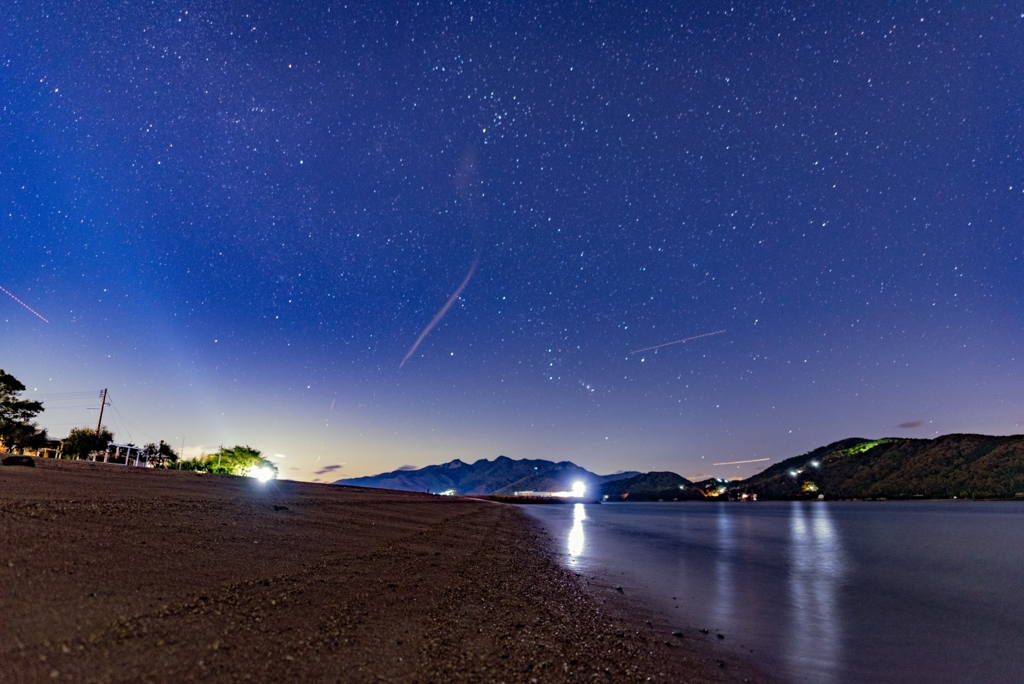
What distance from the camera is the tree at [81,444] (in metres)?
52.0

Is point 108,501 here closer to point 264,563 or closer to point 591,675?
point 264,563

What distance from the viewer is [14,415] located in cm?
4612

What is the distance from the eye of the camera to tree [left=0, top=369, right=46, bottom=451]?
45.1m

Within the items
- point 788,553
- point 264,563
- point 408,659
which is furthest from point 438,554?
point 788,553

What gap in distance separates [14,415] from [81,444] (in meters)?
7.51

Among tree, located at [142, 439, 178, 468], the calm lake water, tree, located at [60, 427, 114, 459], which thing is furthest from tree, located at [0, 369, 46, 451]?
the calm lake water

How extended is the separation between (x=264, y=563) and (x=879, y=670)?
13801mm

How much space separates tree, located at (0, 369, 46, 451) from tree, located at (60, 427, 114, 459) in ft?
14.2

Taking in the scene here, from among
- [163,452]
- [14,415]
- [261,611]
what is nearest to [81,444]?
[14,415]

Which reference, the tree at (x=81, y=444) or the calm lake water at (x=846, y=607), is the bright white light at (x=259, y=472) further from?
Answer: the calm lake water at (x=846, y=607)

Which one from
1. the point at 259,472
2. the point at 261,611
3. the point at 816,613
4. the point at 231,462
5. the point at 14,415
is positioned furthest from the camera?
the point at 259,472

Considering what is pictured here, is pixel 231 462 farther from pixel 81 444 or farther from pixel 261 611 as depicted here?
pixel 261 611

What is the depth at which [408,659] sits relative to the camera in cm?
643

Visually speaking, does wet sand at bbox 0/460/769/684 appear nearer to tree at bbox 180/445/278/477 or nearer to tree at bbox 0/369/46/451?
tree at bbox 0/369/46/451
